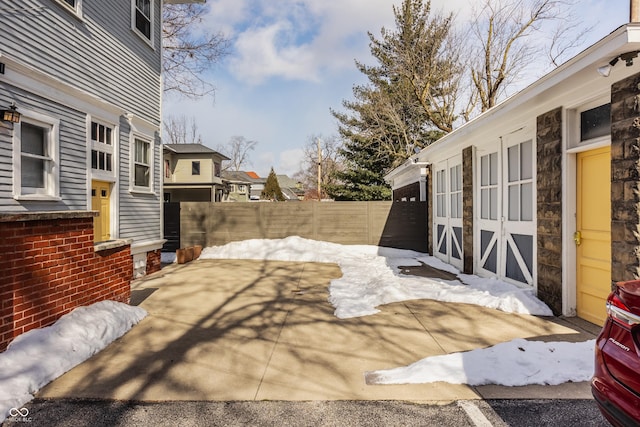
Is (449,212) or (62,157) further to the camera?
(449,212)

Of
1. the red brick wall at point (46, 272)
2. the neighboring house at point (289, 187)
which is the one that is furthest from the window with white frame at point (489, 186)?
the neighboring house at point (289, 187)

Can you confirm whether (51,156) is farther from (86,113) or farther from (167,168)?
(167,168)

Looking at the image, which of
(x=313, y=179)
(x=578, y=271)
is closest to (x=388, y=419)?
(x=578, y=271)

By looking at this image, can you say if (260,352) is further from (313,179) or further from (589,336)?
(313,179)

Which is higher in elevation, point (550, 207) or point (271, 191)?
point (271, 191)

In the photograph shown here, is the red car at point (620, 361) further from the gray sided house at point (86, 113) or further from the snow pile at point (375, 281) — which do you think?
the gray sided house at point (86, 113)

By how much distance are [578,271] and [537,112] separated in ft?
7.52

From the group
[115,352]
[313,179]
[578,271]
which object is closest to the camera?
[115,352]

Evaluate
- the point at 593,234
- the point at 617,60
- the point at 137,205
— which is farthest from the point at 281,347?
the point at 137,205

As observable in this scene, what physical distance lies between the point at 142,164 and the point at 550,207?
811 centimetres

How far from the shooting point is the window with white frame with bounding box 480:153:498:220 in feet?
22.1

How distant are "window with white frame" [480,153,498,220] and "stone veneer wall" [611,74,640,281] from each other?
2780 millimetres

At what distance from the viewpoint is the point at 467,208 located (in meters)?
7.77

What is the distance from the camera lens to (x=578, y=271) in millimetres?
4680
